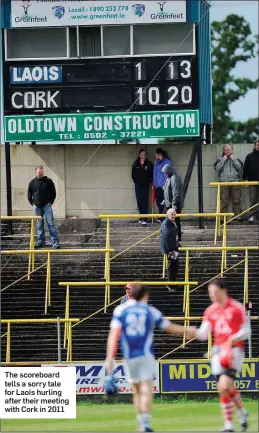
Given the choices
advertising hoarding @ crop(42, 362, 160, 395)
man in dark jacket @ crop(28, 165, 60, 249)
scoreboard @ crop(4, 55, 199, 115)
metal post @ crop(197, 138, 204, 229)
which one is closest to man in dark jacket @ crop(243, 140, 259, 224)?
metal post @ crop(197, 138, 204, 229)

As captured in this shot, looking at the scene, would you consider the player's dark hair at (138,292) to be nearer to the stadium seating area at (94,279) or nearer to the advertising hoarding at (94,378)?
the advertising hoarding at (94,378)

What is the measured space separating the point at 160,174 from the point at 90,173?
220 cm

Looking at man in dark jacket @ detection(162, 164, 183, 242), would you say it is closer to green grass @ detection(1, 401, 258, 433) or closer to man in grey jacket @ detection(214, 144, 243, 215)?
man in grey jacket @ detection(214, 144, 243, 215)

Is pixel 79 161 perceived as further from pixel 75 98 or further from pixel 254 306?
pixel 254 306

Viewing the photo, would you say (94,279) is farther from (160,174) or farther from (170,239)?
(160,174)

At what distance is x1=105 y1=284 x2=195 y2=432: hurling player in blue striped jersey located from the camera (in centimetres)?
1331

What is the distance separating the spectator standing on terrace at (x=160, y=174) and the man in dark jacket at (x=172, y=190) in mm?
1245

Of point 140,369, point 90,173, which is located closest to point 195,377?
point 140,369

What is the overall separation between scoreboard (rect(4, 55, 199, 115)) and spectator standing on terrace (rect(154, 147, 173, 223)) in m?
0.71

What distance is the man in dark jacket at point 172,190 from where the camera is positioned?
21859mm

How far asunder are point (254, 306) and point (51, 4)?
595 cm

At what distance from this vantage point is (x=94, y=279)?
22469 mm

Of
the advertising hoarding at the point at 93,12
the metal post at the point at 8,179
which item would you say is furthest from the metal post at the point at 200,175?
the metal post at the point at 8,179

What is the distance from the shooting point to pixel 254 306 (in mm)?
21047
